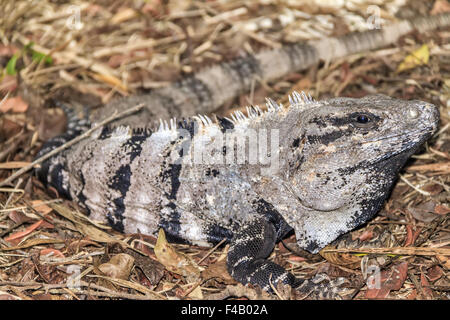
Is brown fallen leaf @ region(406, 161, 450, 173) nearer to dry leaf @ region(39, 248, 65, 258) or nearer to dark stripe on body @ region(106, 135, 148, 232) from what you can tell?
dark stripe on body @ region(106, 135, 148, 232)

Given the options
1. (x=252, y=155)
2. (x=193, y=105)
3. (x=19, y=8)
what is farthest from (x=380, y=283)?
(x=19, y=8)

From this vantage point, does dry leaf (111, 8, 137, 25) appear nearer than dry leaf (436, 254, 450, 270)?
No

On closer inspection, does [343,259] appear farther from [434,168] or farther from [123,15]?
[123,15]

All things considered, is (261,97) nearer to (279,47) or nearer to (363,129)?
(279,47)

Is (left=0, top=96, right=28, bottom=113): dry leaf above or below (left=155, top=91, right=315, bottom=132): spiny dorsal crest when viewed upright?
below

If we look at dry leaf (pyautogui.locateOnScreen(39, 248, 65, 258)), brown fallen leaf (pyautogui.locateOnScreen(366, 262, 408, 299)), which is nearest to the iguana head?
brown fallen leaf (pyautogui.locateOnScreen(366, 262, 408, 299))

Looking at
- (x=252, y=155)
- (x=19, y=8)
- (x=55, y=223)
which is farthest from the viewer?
(x=19, y=8)

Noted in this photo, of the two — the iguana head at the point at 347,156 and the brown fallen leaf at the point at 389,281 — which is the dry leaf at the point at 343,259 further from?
the brown fallen leaf at the point at 389,281

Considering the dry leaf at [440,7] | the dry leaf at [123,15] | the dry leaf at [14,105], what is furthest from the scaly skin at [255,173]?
the dry leaf at [440,7]
